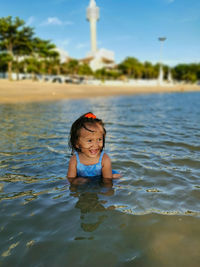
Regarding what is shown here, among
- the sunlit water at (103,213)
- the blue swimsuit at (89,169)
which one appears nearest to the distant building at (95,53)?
the sunlit water at (103,213)

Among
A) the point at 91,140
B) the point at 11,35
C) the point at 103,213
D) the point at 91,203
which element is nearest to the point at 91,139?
the point at 91,140

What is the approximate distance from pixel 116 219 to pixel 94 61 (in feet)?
316

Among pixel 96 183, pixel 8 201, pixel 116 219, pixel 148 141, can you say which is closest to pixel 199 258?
pixel 116 219

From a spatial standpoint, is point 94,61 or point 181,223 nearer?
point 181,223

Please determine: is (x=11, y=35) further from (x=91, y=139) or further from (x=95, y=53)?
(x=95, y=53)

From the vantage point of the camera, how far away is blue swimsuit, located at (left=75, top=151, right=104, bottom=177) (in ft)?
11.6

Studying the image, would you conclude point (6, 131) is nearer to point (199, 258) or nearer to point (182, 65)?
point (199, 258)

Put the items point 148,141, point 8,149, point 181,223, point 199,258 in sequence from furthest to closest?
point 148,141 → point 8,149 → point 181,223 → point 199,258

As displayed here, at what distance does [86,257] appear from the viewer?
2.02m

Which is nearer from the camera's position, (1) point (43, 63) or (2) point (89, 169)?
(2) point (89, 169)

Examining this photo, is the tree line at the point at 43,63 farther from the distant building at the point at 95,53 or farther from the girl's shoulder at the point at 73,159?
the girl's shoulder at the point at 73,159

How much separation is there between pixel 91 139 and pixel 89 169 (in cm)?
55

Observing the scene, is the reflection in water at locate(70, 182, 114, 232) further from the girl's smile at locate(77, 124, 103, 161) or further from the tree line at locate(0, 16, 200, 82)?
the tree line at locate(0, 16, 200, 82)

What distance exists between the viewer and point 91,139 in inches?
129
